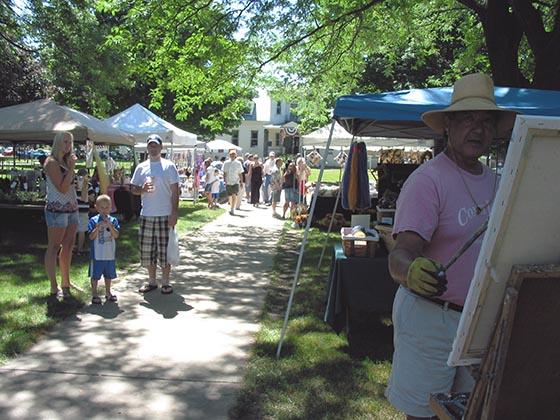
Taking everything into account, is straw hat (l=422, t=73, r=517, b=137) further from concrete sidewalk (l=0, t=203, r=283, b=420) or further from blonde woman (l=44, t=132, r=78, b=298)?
blonde woman (l=44, t=132, r=78, b=298)

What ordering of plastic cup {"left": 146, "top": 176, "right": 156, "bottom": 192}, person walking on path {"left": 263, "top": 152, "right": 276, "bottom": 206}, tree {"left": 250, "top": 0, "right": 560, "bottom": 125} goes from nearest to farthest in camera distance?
plastic cup {"left": 146, "top": 176, "right": 156, "bottom": 192}
tree {"left": 250, "top": 0, "right": 560, "bottom": 125}
person walking on path {"left": 263, "top": 152, "right": 276, "bottom": 206}

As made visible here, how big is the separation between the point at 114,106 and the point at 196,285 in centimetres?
2634

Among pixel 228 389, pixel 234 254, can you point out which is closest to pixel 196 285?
pixel 234 254

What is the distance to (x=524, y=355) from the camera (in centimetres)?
152

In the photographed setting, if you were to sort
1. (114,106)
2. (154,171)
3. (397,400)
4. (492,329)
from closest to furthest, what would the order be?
(492,329)
(397,400)
(154,171)
(114,106)

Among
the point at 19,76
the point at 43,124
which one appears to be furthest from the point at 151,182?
the point at 19,76

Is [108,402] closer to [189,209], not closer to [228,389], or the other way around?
[228,389]

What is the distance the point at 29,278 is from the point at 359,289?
4257mm

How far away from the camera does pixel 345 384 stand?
418 cm

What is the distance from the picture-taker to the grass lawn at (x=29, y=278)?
16.4 feet

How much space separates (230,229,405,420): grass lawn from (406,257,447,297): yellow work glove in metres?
2.26

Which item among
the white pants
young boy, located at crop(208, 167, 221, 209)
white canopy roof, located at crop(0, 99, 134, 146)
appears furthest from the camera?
young boy, located at crop(208, 167, 221, 209)

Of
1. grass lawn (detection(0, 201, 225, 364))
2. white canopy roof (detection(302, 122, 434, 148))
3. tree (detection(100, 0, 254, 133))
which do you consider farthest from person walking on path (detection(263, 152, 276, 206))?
grass lawn (detection(0, 201, 225, 364))

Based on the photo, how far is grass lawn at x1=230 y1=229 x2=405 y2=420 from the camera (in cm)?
377
